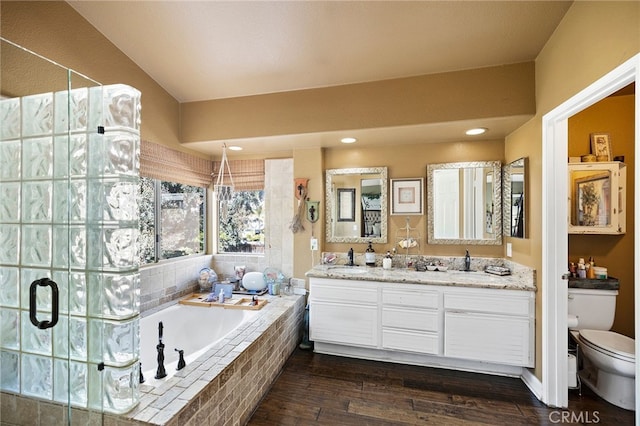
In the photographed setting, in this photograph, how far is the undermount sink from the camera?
112 inches

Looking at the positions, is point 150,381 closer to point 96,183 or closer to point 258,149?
point 96,183

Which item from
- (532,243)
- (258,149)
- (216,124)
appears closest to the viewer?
(532,243)

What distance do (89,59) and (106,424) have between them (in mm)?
2391

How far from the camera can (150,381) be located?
5.32 ft

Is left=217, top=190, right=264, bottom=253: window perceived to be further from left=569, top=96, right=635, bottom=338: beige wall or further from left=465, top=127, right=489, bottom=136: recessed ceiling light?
left=569, top=96, right=635, bottom=338: beige wall

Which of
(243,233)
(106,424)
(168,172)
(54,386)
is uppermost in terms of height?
(168,172)

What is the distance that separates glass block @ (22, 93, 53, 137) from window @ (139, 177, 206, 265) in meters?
1.42

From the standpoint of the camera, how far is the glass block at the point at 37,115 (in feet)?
4.64

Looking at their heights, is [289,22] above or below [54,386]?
above

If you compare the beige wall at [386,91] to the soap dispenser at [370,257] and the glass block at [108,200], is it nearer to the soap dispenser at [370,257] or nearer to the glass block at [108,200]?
the soap dispenser at [370,257]

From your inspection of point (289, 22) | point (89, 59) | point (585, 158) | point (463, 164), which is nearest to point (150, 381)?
point (89, 59)

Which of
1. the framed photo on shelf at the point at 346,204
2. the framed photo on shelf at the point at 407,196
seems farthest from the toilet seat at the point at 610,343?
the framed photo on shelf at the point at 346,204

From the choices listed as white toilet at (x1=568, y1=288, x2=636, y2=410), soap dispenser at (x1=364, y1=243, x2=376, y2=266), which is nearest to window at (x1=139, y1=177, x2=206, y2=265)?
soap dispenser at (x1=364, y1=243, x2=376, y2=266)

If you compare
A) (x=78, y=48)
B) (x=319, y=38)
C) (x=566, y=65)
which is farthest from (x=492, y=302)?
(x=78, y=48)
